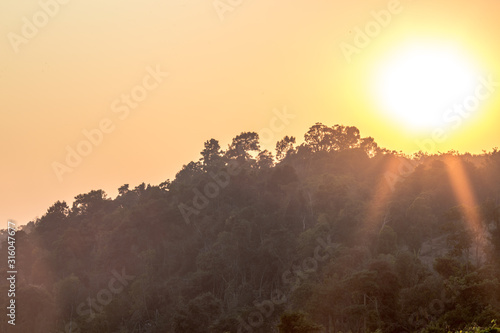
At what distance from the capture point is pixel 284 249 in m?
75.8

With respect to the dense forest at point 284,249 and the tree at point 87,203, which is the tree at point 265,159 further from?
the tree at point 87,203

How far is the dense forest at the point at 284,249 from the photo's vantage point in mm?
51250

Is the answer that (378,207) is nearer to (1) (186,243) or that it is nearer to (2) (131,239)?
(1) (186,243)

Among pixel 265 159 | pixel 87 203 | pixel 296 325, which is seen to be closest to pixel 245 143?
pixel 265 159

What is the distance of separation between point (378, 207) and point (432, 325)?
1257 inches

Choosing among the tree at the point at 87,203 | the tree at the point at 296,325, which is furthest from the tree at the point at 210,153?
the tree at the point at 296,325

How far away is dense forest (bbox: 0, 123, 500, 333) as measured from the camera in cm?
5125

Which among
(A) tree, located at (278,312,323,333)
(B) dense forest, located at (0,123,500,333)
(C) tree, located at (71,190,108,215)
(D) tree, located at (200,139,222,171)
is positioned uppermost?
(D) tree, located at (200,139,222,171)

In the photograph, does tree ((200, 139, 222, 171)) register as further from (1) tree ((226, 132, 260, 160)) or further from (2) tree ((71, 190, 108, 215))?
(2) tree ((71, 190, 108, 215))

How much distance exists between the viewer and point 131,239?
88.2 metres

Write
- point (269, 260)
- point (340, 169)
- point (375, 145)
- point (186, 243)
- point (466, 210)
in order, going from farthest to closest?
point (375, 145)
point (340, 169)
point (186, 243)
point (269, 260)
point (466, 210)

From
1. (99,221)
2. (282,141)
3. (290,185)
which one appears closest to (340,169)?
(290,185)

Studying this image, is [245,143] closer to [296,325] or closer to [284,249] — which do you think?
[284,249]

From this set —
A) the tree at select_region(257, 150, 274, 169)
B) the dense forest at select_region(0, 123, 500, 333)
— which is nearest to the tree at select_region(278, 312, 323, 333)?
the dense forest at select_region(0, 123, 500, 333)
